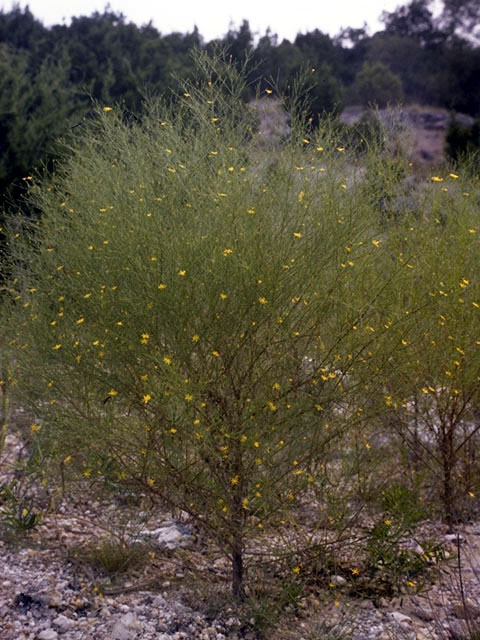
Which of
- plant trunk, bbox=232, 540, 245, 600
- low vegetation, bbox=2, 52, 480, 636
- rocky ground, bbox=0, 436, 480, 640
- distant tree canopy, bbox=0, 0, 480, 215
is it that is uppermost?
distant tree canopy, bbox=0, 0, 480, 215

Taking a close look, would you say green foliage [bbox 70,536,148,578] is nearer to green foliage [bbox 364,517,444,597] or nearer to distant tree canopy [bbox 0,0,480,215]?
green foliage [bbox 364,517,444,597]

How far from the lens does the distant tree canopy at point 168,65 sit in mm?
10172

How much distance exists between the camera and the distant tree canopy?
10172mm

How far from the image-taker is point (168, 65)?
1606 centimetres

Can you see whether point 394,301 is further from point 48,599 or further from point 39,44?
point 39,44

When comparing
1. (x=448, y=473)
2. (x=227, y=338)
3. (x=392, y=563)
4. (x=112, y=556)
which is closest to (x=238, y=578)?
(x=112, y=556)

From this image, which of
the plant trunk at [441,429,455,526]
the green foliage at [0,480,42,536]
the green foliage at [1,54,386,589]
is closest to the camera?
the green foliage at [1,54,386,589]

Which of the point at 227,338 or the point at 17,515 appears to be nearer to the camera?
the point at 227,338

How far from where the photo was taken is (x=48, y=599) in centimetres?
354

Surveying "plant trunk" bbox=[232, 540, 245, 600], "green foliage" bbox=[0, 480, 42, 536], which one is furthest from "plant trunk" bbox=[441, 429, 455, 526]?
"green foliage" bbox=[0, 480, 42, 536]

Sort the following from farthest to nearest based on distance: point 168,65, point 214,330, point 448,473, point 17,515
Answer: point 168,65 → point 448,473 → point 17,515 → point 214,330

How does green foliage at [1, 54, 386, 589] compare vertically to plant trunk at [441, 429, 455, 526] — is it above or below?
above

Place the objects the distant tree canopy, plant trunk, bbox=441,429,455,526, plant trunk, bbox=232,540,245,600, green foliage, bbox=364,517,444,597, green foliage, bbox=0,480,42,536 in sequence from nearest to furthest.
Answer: plant trunk, bbox=232,540,245,600 → green foliage, bbox=364,517,444,597 → green foliage, bbox=0,480,42,536 → plant trunk, bbox=441,429,455,526 → the distant tree canopy

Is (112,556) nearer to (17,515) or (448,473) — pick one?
(17,515)
